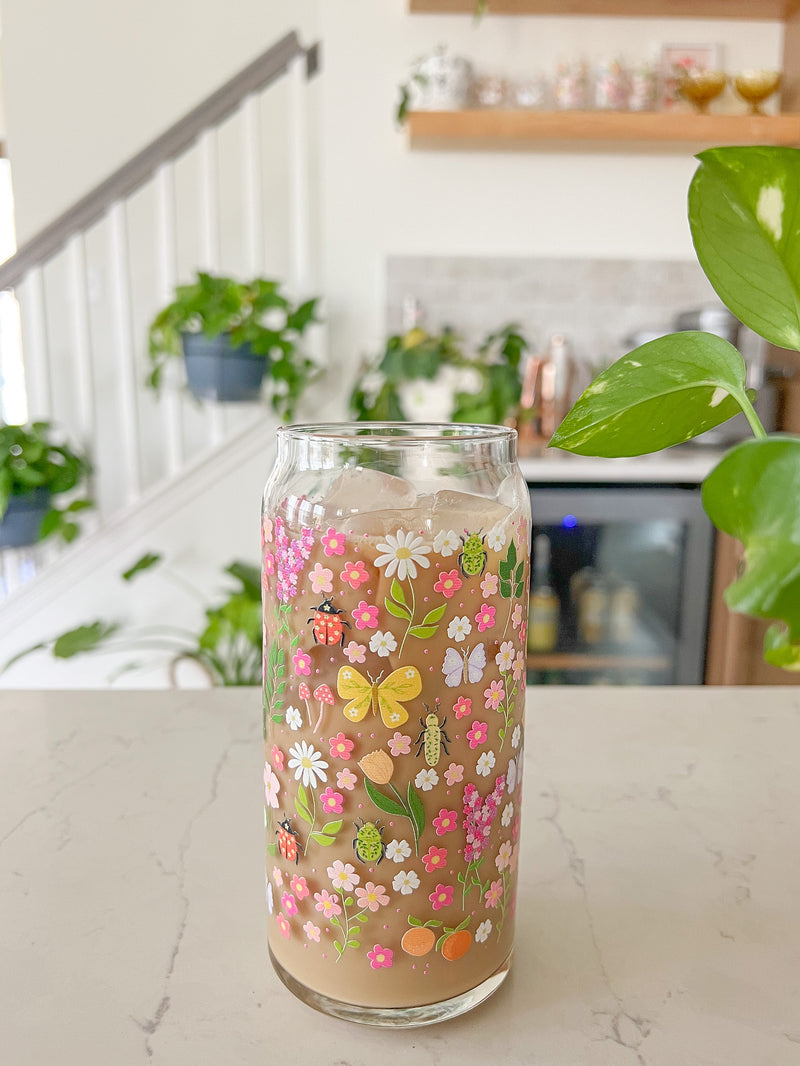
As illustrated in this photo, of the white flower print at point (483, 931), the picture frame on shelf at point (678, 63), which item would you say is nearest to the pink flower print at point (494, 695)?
the white flower print at point (483, 931)

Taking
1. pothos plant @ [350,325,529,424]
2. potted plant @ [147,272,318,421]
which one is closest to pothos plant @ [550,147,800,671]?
pothos plant @ [350,325,529,424]

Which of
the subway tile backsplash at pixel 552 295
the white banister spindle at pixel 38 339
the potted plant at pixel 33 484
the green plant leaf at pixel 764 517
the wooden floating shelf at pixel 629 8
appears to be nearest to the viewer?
the green plant leaf at pixel 764 517

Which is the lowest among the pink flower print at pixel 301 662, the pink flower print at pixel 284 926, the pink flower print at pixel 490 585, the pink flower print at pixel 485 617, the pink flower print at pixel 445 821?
the pink flower print at pixel 284 926

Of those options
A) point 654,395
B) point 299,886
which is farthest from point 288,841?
point 654,395

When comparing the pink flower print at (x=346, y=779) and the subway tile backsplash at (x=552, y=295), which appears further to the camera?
the subway tile backsplash at (x=552, y=295)

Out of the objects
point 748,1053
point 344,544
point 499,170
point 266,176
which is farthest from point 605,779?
point 266,176

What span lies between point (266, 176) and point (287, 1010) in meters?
3.73

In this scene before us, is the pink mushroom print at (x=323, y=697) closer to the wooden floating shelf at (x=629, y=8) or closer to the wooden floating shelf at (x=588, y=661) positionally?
the wooden floating shelf at (x=588, y=661)

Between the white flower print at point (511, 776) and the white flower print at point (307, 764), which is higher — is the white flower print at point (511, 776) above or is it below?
below

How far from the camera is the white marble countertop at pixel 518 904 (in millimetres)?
382

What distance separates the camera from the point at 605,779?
2.09 ft

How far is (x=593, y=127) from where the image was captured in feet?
7.39

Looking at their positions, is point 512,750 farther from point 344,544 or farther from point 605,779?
point 605,779

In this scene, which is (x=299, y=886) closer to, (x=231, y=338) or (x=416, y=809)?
(x=416, y=809)
